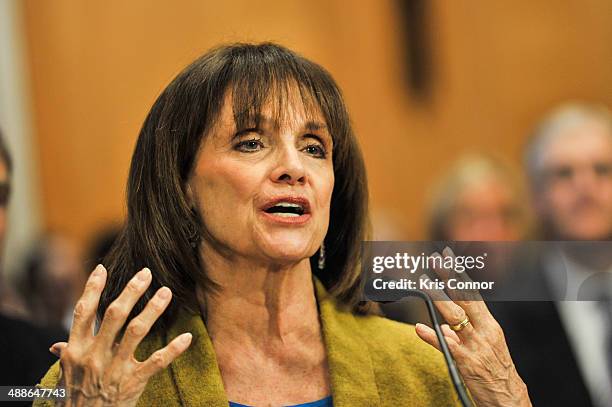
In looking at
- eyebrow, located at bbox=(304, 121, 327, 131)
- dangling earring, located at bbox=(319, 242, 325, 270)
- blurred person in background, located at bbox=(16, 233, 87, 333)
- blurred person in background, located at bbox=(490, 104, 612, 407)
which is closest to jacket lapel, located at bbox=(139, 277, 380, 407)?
dangling earring, located at bbox=(319, 242, 325, 270)

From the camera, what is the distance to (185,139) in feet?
7.19

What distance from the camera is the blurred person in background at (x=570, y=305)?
7.02 feet

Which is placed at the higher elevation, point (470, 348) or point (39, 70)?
point (39, 70)

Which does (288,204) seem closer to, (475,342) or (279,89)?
(279,89)

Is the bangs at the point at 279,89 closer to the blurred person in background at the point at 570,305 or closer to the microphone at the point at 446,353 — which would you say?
the microphone at the point at 446,353

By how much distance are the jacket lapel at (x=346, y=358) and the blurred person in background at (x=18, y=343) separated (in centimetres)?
70

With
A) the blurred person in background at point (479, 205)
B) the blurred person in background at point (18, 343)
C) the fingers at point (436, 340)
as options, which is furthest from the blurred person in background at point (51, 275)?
the fingers at point (436, 340)

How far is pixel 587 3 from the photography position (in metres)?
6.29

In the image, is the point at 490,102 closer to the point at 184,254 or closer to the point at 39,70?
the point at 39,70

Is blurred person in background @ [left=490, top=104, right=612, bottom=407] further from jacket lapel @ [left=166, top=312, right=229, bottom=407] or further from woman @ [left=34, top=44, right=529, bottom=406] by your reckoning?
jacket lapel @ [left=166, top=312, right=229, bottom=407]

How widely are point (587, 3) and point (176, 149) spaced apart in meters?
4.75

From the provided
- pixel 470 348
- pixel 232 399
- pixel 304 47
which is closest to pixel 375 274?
pixel 470 348

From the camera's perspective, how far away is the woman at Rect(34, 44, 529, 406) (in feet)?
6.90

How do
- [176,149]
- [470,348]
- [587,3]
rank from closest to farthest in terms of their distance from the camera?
[470,348] → [176,149] → [587,3]
